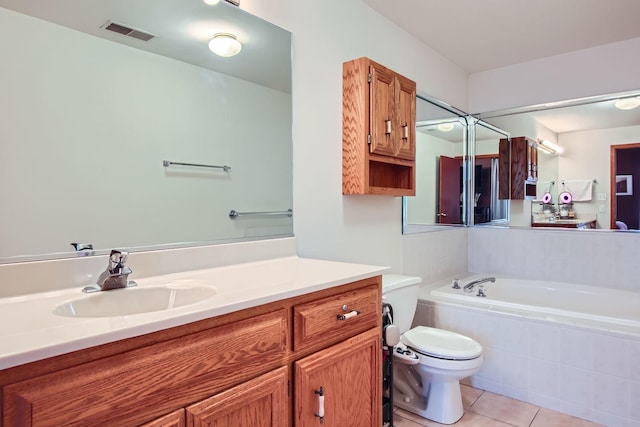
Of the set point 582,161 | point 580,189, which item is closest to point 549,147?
point 582,161

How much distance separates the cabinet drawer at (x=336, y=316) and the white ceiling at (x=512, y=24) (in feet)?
6.06

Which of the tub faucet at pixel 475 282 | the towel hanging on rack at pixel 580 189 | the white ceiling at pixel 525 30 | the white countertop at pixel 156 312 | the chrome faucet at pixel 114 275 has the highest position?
the white ceiling at pixel 525 30

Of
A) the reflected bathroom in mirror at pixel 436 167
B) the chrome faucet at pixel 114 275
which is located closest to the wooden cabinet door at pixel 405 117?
the reflected bathroom in mirror at pixel 436 167

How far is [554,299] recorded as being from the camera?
316 cm

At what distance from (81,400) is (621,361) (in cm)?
243

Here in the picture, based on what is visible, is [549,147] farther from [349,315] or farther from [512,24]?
[349,315]

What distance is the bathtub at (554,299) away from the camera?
7.69 ft

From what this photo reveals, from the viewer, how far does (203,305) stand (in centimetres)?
97

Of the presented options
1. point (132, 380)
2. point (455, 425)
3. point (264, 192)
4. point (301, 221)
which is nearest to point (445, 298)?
point (455, 425)

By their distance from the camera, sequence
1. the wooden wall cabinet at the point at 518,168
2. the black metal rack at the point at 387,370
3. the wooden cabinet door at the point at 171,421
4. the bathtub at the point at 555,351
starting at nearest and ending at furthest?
the wooden cabinet door at the point at 171,421 < the black metal rack at the point at 387,370 < the bathtub at the point at 555,351 < the wooden wall cabinet at the point at 518,168

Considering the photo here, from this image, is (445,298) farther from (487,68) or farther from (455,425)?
(487,68)

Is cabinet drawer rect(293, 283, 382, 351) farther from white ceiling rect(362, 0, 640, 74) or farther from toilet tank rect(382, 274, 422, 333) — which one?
white ceiling rect(362, 0, 640, 74)

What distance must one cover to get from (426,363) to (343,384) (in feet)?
2.79

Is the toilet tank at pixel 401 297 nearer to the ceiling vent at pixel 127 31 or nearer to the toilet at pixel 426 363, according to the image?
the toilet at pixel 426 363
